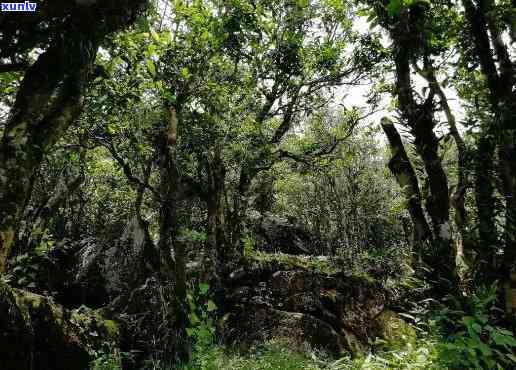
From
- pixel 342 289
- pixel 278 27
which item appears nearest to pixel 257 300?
pixel 342 289

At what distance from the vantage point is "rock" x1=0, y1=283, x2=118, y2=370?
16.8ft

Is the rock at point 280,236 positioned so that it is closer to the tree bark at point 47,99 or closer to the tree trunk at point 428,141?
the tree trunk at point 428,141

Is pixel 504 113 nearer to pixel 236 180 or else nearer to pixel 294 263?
pixel 294 263

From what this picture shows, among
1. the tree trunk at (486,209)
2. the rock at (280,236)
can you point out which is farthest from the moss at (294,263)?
the tree trunk at (486,209)

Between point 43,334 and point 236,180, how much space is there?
9461mm

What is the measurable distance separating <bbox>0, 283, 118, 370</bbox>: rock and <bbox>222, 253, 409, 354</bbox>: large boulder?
373 cm

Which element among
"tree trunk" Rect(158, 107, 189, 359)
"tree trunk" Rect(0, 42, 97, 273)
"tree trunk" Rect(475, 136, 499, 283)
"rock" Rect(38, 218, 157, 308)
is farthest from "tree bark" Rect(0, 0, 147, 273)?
"rock" Rect(38, 218, 157, 308)

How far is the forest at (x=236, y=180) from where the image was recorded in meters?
4.18

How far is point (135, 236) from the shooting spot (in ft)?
45.8

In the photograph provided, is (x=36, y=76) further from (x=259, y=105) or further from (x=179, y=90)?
(x=259, y=105)

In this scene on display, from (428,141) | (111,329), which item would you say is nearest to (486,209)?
(428,141)

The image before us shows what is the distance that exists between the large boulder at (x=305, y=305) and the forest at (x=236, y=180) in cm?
6

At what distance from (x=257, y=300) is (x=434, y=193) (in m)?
7.32

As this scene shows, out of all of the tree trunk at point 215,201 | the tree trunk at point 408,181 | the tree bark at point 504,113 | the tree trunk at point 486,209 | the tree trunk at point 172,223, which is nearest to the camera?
the tree bark at point 504,113
